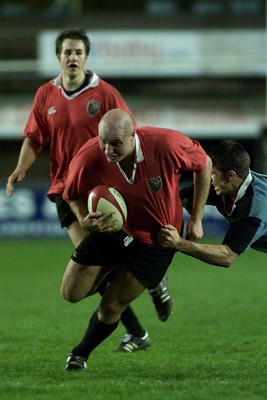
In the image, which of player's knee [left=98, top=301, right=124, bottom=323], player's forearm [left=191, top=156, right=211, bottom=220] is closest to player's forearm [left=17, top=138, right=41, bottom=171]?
player's knee [left=98, top=301, right=124, bottom=323]

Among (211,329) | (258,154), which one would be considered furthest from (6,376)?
(258,154)

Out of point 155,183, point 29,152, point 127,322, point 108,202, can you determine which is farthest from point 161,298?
point 108,202

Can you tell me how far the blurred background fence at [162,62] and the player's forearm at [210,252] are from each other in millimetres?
12338

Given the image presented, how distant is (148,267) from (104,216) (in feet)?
1.80

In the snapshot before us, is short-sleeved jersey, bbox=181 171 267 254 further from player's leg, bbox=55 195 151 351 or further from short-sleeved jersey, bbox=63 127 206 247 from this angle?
player's leg, bbox=55 195 151 351

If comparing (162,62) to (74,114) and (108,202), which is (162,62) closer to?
(74,114)

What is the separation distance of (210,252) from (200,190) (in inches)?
15.6

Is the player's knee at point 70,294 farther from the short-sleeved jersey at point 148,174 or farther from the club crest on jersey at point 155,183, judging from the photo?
the club crest on jersey at point 155,183

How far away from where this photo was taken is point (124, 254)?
19.2 ft

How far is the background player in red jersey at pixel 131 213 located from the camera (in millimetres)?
5598

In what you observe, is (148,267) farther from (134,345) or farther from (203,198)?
(134,345)

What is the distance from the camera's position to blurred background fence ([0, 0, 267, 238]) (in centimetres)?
1816

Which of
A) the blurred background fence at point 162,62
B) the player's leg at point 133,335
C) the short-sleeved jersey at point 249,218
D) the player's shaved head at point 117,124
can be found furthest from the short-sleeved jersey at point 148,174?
the blurred background fence at point 162,62

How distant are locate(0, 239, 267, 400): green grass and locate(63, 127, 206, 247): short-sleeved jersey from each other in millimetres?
935
